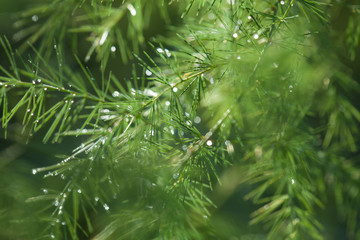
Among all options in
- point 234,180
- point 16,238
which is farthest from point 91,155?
point 234,180

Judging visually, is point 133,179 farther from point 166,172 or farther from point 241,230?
point 241,230

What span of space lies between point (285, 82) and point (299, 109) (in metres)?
0.04

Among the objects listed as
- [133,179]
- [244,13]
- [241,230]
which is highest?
[244,13]

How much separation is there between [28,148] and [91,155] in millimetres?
423

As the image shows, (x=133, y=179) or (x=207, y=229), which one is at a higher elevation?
(x=133, y=179)

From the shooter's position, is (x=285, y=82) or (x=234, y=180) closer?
(x=285, y=82)

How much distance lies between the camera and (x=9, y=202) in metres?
0.62

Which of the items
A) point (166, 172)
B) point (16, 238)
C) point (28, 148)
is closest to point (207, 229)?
point (166, 172)

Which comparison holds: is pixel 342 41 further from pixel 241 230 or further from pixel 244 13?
pixel 241 230

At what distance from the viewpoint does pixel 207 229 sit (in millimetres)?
584

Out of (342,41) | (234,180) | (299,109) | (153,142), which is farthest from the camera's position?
(234,180)

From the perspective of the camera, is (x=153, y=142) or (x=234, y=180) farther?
(x=234, y=180)

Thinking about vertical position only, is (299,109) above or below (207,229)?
above

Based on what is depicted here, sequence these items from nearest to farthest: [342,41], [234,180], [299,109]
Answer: [299,109] → [342,41] → [234,180]
